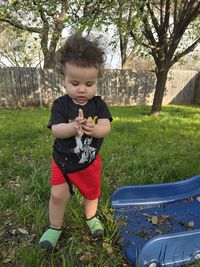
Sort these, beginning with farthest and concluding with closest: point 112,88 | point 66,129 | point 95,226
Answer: point 112,88 < point 95,226 < point 66,129

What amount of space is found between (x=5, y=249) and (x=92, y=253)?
606 millimetres

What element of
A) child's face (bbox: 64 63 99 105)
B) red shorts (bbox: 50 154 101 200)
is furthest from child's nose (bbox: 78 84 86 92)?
red shorts (bbox: 50 154 101 200)

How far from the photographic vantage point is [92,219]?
2.19m

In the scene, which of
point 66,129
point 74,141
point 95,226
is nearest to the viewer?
point 66,129

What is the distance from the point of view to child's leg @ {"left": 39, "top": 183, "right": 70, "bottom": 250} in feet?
6.36

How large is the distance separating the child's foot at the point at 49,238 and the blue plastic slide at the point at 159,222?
A: 0.47 meters

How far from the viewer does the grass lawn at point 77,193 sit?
196 centimetres

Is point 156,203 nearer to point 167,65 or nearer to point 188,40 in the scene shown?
point 167,65

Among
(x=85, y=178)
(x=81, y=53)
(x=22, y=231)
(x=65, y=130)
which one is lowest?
(x=22, y=231)

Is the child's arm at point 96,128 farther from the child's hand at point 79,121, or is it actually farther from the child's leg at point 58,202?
the child's leg at point 58,202

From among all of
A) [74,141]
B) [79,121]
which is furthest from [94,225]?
[79,121]

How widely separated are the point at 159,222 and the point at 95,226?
55 cm

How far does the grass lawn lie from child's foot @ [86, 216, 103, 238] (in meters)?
0.05

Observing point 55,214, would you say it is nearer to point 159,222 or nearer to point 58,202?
point 58,202
